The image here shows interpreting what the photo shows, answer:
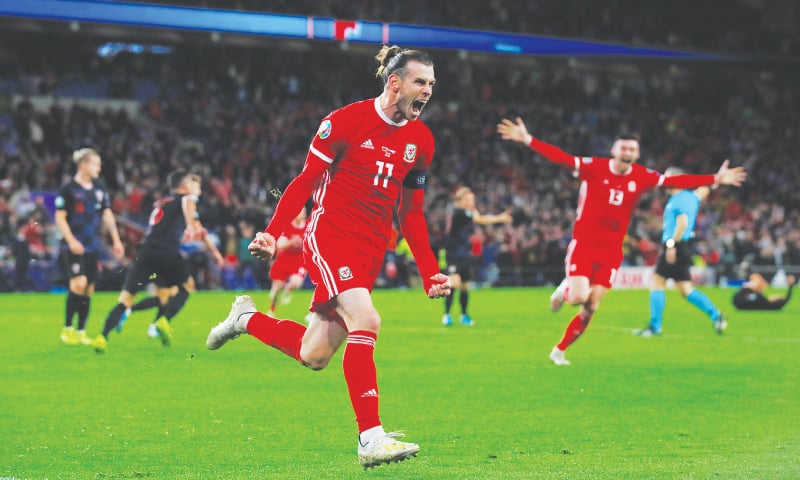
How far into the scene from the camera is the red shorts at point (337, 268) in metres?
6.09

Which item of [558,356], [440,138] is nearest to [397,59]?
[558,356]

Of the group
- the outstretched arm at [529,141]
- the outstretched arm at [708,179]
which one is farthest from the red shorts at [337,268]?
the outstretched arm at [708,179]

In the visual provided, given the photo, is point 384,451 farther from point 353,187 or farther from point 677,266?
point 677,266

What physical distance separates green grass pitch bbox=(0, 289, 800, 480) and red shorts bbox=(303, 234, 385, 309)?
3.36ft

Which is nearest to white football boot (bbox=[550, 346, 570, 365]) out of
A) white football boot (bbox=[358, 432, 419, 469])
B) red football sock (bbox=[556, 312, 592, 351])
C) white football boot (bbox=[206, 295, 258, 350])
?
red football sock (bbox=[556, 312, 592, 351])

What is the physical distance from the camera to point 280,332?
22.2 feet

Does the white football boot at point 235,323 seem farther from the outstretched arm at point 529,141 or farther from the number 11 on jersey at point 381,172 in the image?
the outstretched arm at point 529,141

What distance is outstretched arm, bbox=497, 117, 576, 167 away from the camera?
10.3m

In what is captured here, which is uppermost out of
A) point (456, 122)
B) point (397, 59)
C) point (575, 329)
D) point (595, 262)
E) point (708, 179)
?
point (456, 122)

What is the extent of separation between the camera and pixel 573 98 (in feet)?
143

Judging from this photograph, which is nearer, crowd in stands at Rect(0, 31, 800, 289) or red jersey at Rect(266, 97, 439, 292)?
red jersey at Rect(266, 97, 439, 292)

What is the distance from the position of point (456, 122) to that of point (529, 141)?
1137 inches

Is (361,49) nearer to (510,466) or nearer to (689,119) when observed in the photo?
(689,119)

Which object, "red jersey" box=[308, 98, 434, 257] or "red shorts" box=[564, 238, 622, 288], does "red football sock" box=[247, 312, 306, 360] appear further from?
"red shorts" box=[564, 238, 622, 288]
